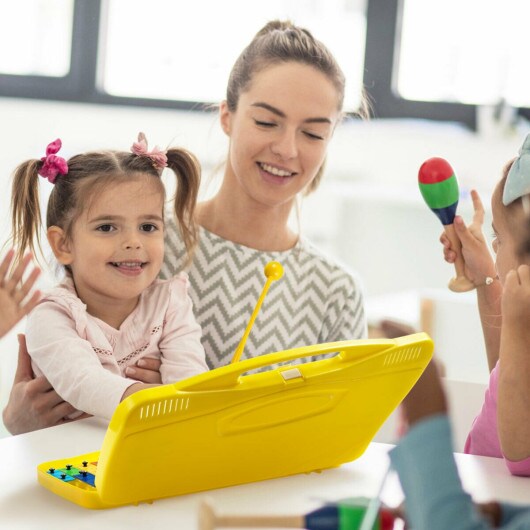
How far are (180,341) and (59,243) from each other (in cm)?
23

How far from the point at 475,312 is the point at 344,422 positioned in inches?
61.9

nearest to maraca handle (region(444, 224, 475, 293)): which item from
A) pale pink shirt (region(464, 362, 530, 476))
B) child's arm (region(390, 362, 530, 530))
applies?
pale pink shirt (region(464, 362, 530, 476))

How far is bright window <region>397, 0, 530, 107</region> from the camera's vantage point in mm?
3373

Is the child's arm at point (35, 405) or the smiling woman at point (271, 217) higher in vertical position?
the smiling woman at point (271, 217)

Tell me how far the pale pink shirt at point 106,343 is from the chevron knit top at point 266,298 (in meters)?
0.08

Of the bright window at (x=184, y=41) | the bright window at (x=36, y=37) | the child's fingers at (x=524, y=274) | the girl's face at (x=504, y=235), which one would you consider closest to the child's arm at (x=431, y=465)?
the child's fingers at (x=524, y=274)

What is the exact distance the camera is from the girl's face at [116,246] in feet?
4.37

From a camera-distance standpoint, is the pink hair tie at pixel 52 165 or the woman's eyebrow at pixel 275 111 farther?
the woman's eyebrow at pixel 275 111

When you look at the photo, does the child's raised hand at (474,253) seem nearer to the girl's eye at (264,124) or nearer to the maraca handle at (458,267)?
the maraca handle at (458,267)

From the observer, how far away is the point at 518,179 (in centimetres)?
103

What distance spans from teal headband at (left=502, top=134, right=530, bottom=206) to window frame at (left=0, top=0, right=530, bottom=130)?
2381mm

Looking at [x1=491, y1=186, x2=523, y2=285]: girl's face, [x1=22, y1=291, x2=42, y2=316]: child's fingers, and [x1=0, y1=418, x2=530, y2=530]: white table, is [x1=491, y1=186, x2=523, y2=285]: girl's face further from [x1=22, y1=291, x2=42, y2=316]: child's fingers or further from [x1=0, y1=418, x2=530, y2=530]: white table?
[x1=22, y1=291, x2=42, y2=316]: child's fingers

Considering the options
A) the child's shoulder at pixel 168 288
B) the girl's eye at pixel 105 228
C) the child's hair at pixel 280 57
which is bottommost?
the child's shoulder at pixel 168 288

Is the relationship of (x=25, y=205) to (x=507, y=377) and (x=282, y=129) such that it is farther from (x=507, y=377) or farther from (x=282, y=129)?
(x=507, y=377)
